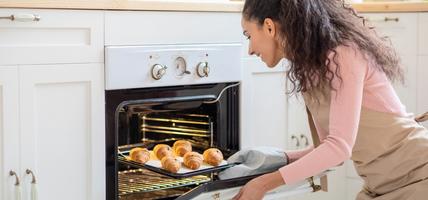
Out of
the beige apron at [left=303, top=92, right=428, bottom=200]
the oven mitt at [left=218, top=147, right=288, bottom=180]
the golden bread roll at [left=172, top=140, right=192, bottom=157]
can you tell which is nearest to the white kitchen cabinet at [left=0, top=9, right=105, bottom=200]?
the golden bread roll at [left=172, top=140, right=192, bottom=157]

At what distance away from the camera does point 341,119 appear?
1.47 m

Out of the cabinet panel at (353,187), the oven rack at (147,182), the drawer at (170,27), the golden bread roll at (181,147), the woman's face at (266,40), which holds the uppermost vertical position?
the drawer at (170,27)

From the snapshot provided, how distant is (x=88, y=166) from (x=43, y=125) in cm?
19

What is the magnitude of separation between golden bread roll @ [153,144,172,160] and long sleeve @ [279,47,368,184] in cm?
55

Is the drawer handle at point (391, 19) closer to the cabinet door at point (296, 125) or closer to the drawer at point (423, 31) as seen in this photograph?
the drawer at point (423, 31)

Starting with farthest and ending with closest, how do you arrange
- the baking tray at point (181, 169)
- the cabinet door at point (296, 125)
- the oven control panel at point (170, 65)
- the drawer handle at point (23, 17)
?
the cabinet door at point (296, 125)
the oven control panel at point (170, 65)
the baking tray at point (181, 169)
the drawer handle at point (23, 17)

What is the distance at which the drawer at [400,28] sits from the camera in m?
2.54

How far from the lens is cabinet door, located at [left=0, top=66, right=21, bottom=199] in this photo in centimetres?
175

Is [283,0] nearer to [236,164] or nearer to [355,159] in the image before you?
[355,159]

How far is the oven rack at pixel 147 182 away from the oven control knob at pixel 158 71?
29 centimetres

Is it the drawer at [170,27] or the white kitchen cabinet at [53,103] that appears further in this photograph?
the drawer at [170,27]

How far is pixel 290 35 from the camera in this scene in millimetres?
1519

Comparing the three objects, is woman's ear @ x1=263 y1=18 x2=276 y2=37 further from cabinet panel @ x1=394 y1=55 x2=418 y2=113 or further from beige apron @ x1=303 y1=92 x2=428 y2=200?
cabinet panel @ x1=394 y1=55 x2=418 y2=113

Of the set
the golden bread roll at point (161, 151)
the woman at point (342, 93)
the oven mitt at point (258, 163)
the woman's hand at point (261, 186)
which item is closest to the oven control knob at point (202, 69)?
the golden bread roll at point (161, 151)
